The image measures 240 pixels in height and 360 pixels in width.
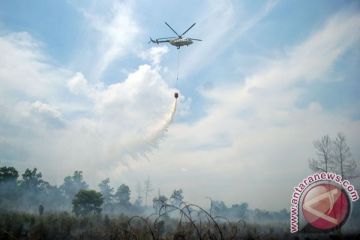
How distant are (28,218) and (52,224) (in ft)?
21.3

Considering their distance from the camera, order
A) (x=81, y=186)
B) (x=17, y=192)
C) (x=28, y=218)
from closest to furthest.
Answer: (x=28, y=218) < (x=17, y=192) < (x=81, y=186)

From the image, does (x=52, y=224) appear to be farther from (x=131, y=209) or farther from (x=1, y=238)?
(x=131, y=209)

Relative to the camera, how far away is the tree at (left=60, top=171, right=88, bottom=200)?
120 metres

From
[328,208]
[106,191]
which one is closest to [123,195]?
[106,191]

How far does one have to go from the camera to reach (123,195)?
107312 millimetres

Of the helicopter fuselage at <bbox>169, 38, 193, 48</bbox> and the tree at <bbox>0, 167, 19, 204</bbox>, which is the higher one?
the helicopter fuselage at <bbox>169, 38, 193, 48</bbox>

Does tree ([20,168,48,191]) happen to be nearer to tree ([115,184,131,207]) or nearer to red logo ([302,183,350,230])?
tree ([115,184,131,207])

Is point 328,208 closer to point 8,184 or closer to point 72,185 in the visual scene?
point 8,184

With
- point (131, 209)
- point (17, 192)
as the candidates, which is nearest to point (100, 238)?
point (17, 192)

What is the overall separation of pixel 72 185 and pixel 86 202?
227 feet

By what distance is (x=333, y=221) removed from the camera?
45.7m

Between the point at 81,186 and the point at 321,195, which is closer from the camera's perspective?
the point at 321,195

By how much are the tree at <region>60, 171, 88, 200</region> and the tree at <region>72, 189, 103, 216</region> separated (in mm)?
65211

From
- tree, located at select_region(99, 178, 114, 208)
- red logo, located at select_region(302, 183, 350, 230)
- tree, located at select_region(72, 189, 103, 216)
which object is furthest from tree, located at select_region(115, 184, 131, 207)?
red logo, located at select_region(302, 183, 350, 230)
